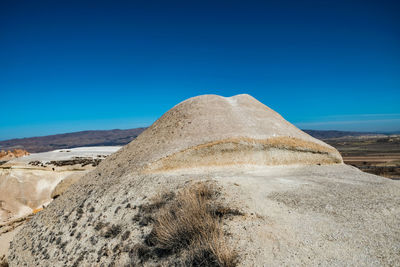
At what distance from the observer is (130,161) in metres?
9.49

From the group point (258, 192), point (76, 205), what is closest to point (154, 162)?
point (76, 205)

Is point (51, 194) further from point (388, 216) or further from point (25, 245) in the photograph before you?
point (388, 216)

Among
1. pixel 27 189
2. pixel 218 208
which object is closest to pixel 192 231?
pixel 218 208

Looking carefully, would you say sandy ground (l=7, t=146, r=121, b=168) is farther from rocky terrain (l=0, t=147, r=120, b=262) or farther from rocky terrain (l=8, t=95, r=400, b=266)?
rocky terrain (l=8, t=95, r=400, b=266)

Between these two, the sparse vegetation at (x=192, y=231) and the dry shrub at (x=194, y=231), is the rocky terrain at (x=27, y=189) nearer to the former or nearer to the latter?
the sparse vegetation at (x=192, y=231)

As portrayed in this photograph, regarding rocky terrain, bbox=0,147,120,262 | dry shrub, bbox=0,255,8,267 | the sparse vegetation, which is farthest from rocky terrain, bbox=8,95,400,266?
rocky terrain, bbox=0,147,120,262

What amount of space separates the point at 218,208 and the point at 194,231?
83 centimetres

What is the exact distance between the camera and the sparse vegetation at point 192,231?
359cm

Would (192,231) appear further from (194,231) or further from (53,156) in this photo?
(53,156)

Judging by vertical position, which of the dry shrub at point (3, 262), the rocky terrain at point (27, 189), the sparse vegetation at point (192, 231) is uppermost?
the sparse vegetation at point (192, 231)

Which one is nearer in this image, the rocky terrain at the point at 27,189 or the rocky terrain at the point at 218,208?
the rocky terrain at the point at 218,208

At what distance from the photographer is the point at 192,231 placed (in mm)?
4184

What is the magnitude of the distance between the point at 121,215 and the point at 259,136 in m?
Result: 6.51

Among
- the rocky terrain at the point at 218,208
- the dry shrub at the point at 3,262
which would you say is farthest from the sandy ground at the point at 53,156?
the rocky terrain at the point at 218,208
